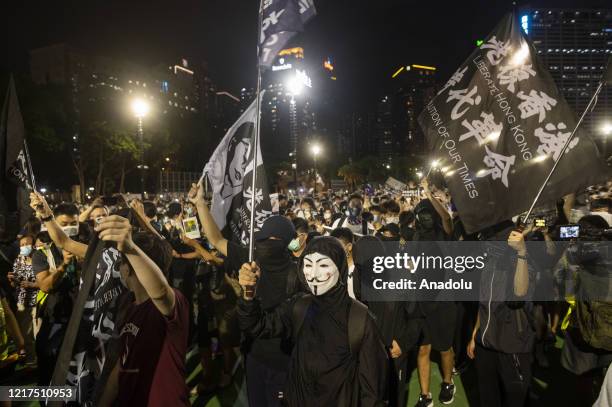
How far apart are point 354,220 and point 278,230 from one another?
5.35m

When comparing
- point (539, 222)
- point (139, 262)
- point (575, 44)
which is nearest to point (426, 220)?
point (539, 222)

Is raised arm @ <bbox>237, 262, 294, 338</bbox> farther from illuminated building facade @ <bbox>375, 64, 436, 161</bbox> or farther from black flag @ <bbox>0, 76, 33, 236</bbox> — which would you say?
illuminated building facade @ <bbox>375, 64, 436, 161</bbox>

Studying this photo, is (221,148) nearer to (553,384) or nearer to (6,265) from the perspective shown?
(6,265)

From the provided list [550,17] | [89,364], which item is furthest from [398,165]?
[89,364]

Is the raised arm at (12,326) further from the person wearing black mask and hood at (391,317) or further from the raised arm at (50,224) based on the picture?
the person wearing black mask and hood at (391,317)

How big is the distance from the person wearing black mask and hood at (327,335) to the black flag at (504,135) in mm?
1667

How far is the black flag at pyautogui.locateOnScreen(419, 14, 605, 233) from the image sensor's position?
3725mm

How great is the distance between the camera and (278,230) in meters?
3.82

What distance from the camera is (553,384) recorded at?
17.0 ft

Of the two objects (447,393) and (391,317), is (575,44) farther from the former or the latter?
(391,317)

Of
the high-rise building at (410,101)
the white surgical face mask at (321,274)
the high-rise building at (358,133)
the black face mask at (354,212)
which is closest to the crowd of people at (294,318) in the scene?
the white surgical face mask at (321,274)

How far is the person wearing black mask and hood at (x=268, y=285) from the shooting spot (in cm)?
345

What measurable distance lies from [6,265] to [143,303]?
303cm

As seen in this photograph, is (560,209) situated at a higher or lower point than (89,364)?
higher
